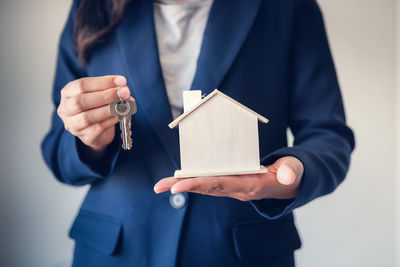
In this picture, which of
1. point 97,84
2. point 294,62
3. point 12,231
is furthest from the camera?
point 12,231

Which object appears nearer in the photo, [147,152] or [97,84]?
[97,84]

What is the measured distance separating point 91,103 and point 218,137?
0.65 feet

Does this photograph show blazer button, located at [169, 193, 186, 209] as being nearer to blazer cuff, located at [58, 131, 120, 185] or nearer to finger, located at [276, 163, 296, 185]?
blazer cuff, located at [58, 131, 120, 185]

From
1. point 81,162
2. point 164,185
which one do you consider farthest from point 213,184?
point 81,162

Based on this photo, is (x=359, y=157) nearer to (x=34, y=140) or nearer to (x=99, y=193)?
(x=99, y=193)

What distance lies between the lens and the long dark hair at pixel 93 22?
Result: 67 cm

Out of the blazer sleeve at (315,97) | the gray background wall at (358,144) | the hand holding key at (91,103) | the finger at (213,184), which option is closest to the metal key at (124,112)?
the hand holding key at (91,103)


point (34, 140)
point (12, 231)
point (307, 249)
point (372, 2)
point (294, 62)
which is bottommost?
point (307, 249)

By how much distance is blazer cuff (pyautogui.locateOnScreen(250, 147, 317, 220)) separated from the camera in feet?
1.68

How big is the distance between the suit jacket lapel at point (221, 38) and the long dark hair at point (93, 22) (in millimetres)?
189

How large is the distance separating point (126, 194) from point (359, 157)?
2.47 ft

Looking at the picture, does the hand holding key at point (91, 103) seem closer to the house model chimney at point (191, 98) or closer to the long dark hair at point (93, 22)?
the house model chimney at point (191, 98)

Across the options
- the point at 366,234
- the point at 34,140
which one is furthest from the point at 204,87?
the point at 366,234

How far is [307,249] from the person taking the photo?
3.33 ft
